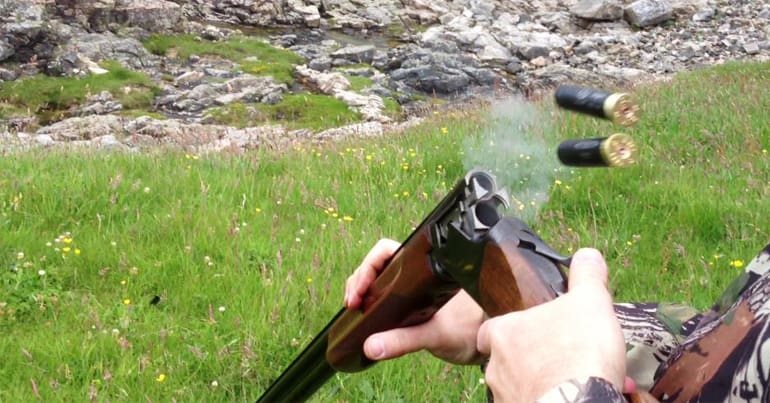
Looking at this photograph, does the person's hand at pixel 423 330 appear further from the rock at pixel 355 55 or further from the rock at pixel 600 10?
the rock at pixel 600 10

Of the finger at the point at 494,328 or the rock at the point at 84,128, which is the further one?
the rock at the point at 84,128

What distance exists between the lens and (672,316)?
256 cm

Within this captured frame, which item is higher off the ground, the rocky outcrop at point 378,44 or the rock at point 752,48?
the rock at point 752,48

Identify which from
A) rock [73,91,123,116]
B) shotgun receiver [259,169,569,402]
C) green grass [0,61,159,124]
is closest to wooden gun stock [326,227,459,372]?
shotgun receiver [259,169,569,402]

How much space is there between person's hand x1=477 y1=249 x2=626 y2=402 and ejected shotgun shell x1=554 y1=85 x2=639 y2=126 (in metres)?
0.27

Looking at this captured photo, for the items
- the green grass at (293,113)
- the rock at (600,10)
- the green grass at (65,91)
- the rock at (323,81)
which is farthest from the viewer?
the rock at (600,10)

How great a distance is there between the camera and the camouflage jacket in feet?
5.28

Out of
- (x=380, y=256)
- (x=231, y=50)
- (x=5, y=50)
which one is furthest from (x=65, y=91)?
(x=380, y=256)

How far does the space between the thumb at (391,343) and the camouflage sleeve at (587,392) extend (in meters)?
0.85

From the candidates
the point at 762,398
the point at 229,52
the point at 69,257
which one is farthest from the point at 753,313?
the point at 229,52

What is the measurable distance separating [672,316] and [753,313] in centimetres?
74

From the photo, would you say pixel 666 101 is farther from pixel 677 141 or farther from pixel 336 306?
pixel 336 306

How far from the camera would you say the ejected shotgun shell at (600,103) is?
4.68 ft

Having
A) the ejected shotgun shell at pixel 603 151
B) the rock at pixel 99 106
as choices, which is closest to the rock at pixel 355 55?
the rock at pixel 99 106
